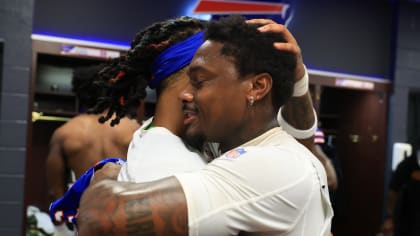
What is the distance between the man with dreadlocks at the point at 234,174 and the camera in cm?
86

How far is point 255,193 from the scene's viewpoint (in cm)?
88

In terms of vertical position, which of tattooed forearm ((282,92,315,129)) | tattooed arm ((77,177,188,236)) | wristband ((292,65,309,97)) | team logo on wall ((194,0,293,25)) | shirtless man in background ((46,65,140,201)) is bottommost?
shirtless man in background ((46,65,140,201))

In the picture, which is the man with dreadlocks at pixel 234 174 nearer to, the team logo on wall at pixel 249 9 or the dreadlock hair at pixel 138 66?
the dreadlock hair at pixel 138 66

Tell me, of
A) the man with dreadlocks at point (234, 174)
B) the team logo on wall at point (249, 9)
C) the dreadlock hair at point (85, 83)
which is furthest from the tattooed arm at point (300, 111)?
the team logo on wall at point (249, 9)

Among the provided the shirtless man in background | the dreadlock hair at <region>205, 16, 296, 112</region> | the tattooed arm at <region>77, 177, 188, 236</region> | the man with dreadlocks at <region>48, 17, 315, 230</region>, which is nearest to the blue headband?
the man with dreadlocks at <region>48, 17, 315, 230</region>

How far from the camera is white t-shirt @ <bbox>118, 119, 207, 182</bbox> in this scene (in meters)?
1.03

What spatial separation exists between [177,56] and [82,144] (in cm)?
213

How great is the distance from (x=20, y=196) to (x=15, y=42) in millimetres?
1262

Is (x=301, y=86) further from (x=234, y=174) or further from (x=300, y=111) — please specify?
(x=234, y=174)

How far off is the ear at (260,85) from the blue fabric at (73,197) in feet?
1.36

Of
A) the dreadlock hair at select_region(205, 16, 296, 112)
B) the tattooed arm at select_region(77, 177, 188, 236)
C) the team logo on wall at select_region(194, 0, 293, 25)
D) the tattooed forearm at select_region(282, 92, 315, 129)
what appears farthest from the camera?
the team logo on wall at select_region(194, 0, 293, 25)

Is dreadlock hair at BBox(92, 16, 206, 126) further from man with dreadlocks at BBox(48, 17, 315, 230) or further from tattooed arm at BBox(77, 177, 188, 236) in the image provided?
tattooed arm at BBox(77, 177, 188, 236)

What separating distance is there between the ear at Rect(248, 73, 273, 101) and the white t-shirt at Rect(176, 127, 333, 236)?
0.12 meters

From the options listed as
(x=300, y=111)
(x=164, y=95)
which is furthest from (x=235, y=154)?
Result: (x=300, y=111)
